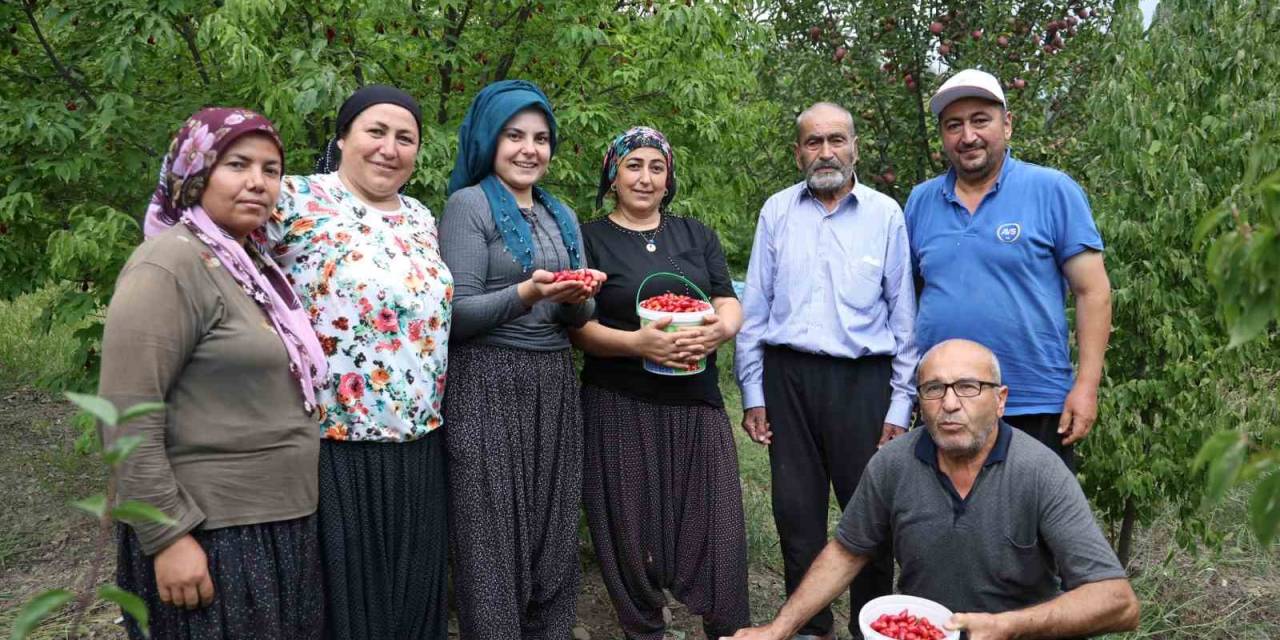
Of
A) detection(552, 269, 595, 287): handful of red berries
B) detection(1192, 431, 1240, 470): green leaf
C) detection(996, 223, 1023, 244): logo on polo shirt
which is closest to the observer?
detection(1192, 431, 1240, 470): green leaf

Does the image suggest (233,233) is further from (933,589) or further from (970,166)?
(970,166)

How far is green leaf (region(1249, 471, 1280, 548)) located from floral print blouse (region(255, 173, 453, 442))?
214 cm

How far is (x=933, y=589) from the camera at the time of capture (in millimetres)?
2904

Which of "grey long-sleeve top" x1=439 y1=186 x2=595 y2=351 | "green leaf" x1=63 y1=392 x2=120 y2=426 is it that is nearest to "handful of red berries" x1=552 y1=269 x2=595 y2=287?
"grey long-sleeve top" x1=439 y1=186 x2=595 y2=351

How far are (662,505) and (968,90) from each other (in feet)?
5.77

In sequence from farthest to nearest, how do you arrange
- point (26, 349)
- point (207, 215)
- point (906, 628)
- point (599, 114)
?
point (26, 349)
point (599, 114)
point (906, 628)
point (207, 215)

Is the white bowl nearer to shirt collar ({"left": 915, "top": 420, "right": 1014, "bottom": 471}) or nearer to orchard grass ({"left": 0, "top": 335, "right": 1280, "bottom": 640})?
shirt collar ({"left": 915, "top": 420, "right": 1014, "bottom": 471})

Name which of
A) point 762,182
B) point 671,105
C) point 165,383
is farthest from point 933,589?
point 762,182

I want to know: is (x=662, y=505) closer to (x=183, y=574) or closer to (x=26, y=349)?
(x=183, y=574)

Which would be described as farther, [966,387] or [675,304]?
[675,304]

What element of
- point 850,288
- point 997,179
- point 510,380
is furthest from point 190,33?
point 997,179

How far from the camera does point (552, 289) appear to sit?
293 centimetres

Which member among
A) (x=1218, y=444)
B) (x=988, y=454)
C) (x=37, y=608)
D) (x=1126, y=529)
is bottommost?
(x=1126, y=529)

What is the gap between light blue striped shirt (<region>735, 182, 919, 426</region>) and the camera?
367 centimetres
